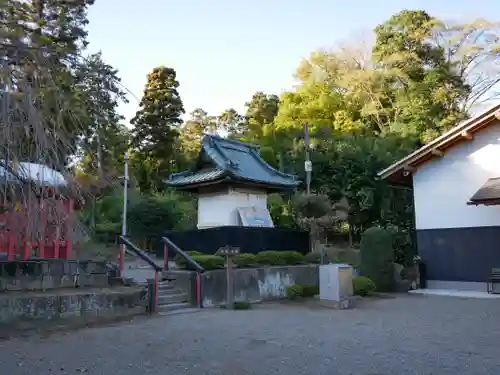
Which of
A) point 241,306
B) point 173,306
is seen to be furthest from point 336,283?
point 173,306

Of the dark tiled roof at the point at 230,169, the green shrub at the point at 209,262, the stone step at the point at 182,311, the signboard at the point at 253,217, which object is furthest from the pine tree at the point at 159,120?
the stone step at the point at 182,311

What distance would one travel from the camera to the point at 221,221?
17.3 m

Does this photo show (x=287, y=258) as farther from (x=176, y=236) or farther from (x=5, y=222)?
(x=5, y=222)

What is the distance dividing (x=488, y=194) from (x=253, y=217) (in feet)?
26.4

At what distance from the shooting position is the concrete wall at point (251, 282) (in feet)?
41.1

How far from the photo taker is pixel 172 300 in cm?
1201

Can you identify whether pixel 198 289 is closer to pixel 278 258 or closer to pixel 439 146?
pixel 278 258

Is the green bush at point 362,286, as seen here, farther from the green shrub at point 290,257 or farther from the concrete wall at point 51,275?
the concrete wall at point 51,275

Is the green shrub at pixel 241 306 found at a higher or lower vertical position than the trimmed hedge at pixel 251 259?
lower

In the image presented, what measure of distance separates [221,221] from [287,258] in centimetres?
318

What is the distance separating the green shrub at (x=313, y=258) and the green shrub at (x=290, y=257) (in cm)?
49

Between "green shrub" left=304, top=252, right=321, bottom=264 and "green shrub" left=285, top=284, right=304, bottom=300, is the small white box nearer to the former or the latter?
"green shrub" left=285, top=284, right=304, bottom=300

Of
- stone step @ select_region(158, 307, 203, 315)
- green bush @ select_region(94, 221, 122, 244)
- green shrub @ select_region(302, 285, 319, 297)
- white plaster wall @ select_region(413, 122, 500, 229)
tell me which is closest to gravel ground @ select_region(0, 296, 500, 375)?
stone step @ select_region(158, 307, 203, 315)

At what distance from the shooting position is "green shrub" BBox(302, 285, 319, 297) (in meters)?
14.3
